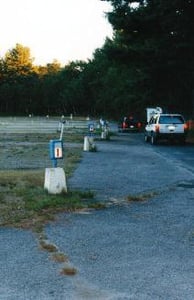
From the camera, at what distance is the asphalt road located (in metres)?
5.86

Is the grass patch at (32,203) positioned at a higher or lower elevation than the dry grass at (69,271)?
lower

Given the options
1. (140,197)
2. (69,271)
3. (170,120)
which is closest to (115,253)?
(69,271)

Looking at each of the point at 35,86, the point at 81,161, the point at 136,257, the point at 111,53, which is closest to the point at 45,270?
the point at 136,257

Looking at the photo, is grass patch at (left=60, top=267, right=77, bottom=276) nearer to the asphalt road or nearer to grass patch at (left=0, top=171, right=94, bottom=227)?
the asphalt road

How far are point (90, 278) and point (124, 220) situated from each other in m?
3.47

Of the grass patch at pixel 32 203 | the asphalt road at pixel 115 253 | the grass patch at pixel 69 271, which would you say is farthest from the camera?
the grass patch at pixel 32 203

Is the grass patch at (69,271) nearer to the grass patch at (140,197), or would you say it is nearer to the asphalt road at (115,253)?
the asphalt road at (115,253)

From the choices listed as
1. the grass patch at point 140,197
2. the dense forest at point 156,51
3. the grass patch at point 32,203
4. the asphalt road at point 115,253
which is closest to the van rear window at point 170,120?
the dense forest at point 156,51

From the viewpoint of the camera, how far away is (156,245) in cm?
786

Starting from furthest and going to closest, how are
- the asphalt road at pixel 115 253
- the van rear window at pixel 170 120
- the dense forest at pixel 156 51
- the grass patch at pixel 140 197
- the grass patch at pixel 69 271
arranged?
1. the dense forest at pixel 156 51
2. the van rear window at pixel 170 120
3. the grass patch at pixel 140 197
4. the grass patch at pixel 69 271
5. the asphalt road at pixel 115 253

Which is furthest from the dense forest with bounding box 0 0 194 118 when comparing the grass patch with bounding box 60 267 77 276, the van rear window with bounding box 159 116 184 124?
the grass patch with bounding box 60 267 77 276

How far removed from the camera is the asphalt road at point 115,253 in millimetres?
5859

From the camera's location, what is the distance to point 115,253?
7.43m

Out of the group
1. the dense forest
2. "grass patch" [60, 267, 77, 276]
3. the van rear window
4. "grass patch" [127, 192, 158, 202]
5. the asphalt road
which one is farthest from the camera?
the dense forest
